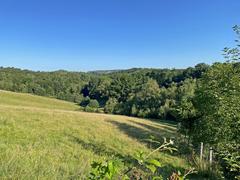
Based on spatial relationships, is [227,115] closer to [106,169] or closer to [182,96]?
[106,169]

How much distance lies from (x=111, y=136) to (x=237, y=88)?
65.7 feet

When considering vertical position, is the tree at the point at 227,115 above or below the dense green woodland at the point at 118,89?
above

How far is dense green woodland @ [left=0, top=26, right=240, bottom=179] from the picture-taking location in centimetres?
1166

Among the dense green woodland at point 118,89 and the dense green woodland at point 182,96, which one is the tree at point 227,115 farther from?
the dense green woodland at point 118,89

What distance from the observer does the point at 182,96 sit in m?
39.5

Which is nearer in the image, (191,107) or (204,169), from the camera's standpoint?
(204,169)

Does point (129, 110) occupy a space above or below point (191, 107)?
below

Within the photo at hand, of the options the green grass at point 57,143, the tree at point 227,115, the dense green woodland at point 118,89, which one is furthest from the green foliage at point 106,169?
the dense green woodland at point 118,89

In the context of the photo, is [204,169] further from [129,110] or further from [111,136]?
[129,110]

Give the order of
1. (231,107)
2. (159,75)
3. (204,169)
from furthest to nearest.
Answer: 1. (159,75)
2. (204,169)
3. (231,107)

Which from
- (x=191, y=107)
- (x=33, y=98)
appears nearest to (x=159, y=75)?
(x=33, y=98)

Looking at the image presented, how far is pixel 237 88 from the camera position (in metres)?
11.7

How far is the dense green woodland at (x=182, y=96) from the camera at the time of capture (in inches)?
459

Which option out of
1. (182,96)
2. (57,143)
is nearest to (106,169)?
(57,143)
